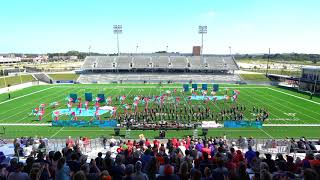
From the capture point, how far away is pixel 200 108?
116ft

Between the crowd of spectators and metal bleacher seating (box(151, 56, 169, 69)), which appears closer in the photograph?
the crowd of spectators

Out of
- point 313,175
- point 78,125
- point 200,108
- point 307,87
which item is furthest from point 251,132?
point 307,87

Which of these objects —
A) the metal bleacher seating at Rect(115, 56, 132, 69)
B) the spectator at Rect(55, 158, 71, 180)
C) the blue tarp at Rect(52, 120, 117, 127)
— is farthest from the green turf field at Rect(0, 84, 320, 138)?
the metal bleacher seating at Rect(115, 56, 132, 69)

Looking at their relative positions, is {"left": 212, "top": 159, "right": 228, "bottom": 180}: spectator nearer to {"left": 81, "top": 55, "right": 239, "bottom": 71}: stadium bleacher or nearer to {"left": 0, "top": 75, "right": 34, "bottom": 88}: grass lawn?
{"left": 0, "top": 75, "right": 34, "bottom": 88}: grass lawn

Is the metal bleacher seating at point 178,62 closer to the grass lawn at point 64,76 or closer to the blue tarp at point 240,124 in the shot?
the grass lawn at point 64,76

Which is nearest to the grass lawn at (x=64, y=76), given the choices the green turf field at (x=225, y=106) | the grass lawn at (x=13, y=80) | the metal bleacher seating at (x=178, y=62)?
the grass lawn at (x=13, y=80)

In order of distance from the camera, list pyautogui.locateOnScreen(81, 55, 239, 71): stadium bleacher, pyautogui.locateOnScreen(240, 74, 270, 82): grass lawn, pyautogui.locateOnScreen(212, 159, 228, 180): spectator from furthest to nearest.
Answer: pyautogui.locateOnScreen(81, 55, 239, 71): stadium bleacher, pyautogui.locateOnScreen(240, 74, 270, 82): grass lawn, pyautogui.locateOnScreen(212, 159, 228, 180): spectator

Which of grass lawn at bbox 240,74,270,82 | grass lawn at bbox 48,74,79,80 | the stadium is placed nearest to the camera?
the stadium

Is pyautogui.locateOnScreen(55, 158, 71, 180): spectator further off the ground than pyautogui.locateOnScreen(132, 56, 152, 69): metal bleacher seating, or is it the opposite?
pyautogui.locateOnScreen(132, 56, 152, 69): metal bleacher seating

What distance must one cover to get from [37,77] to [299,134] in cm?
5917

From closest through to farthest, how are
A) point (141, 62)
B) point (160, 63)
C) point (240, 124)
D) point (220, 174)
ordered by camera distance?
point (220, 174) → point (240, 124) → point (160, 63) → point (141, 62)

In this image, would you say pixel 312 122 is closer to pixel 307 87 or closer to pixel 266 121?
pixel 266 121

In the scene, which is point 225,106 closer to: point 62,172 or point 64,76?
point 62,172

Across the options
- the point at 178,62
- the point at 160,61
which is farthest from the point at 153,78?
the point at 178,62
